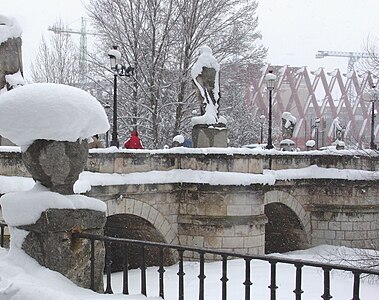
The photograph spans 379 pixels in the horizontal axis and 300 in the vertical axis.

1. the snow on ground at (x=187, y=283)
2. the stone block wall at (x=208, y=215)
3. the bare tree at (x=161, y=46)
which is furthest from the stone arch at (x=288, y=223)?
the bare tree at (x=161, y=46)

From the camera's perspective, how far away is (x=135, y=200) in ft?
47.9

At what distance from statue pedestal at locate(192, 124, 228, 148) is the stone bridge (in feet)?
5.12

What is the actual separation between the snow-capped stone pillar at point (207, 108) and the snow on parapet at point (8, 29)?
233 inches

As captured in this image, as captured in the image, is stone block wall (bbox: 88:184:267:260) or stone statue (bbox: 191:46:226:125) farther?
stone statue (bbox: 191:46:226:125)

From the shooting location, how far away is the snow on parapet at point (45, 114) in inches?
221

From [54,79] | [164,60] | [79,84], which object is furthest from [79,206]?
[54,79]

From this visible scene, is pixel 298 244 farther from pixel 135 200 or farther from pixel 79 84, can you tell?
pixel 79 84

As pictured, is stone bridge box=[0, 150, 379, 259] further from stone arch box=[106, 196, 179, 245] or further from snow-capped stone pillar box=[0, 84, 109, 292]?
snow-capped stone pillar box=[0, 84, 109, 292]

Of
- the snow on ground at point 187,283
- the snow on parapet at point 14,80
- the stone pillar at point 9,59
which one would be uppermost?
the stone pillar at point 9,59

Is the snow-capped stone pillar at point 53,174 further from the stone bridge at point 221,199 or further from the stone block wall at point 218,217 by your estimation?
the stone block wall at point 218,217

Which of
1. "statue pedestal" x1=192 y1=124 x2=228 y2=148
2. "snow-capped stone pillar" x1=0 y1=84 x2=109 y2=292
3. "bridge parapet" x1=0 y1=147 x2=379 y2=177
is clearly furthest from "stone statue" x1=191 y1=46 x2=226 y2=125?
"snow-capped stone pillar" x1=0 y1=84 x2=109 y2=292

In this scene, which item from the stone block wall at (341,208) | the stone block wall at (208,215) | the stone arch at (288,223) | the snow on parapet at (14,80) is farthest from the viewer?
the stone block wall at (341,208)

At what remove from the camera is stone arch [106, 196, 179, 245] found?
14.0 meters

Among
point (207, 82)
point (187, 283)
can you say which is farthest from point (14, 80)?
point (207, 82)
